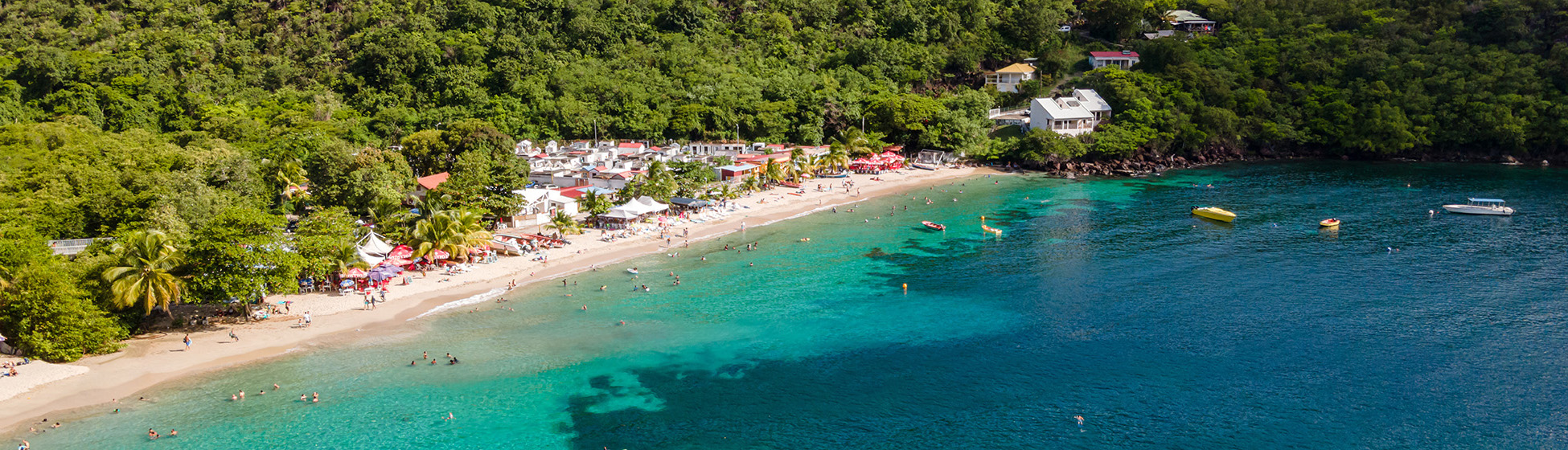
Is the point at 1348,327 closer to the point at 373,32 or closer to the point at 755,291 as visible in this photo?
the point at 755,291

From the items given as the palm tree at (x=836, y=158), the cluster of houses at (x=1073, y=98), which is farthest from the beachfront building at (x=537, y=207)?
the cluster of houses at (x=1073, y=98)

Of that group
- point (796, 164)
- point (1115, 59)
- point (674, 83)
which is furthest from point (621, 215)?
point (1115, 59)

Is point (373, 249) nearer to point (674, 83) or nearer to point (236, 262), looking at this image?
point (236, 262)

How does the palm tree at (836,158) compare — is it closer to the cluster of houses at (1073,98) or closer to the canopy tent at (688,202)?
the canopy tent at (688,202)

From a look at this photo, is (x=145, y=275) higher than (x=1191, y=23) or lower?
lower

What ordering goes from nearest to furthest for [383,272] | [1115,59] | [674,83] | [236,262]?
[236,262]
[383,272]
[674,83]
[1115,59]

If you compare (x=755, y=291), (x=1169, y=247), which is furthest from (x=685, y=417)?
(x=1169, y=247)
